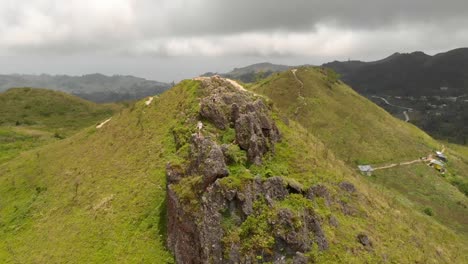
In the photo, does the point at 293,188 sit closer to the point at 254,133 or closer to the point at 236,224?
the point at 236,224

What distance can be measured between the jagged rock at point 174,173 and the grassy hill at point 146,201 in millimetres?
1401

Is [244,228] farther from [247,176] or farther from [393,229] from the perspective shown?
[393,229]

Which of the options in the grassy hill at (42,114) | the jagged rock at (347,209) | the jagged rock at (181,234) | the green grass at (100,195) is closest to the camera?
the jagged rock at (181,234)

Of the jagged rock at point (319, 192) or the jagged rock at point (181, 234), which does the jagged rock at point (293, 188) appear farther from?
the jagged rock at point (181, 234)

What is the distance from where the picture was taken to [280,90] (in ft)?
379

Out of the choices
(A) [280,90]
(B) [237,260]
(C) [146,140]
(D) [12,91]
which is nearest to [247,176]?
(B) [237,260]

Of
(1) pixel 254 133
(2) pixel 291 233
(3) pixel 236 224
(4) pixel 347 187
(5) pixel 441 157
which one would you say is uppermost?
(1) pixel 254 133

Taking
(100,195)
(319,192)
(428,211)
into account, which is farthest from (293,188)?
(428,211)

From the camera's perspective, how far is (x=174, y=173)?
1276 inches

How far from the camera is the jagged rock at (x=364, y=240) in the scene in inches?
1152

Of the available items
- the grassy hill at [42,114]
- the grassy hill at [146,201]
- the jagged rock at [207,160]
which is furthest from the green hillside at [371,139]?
the grassy hill at [42,114]

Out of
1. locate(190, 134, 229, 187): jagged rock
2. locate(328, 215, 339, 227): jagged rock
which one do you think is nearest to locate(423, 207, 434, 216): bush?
locate(328, 215, 339, 227): jagged rock

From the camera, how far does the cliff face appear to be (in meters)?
25.4

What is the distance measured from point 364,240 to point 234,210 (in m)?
11.7
